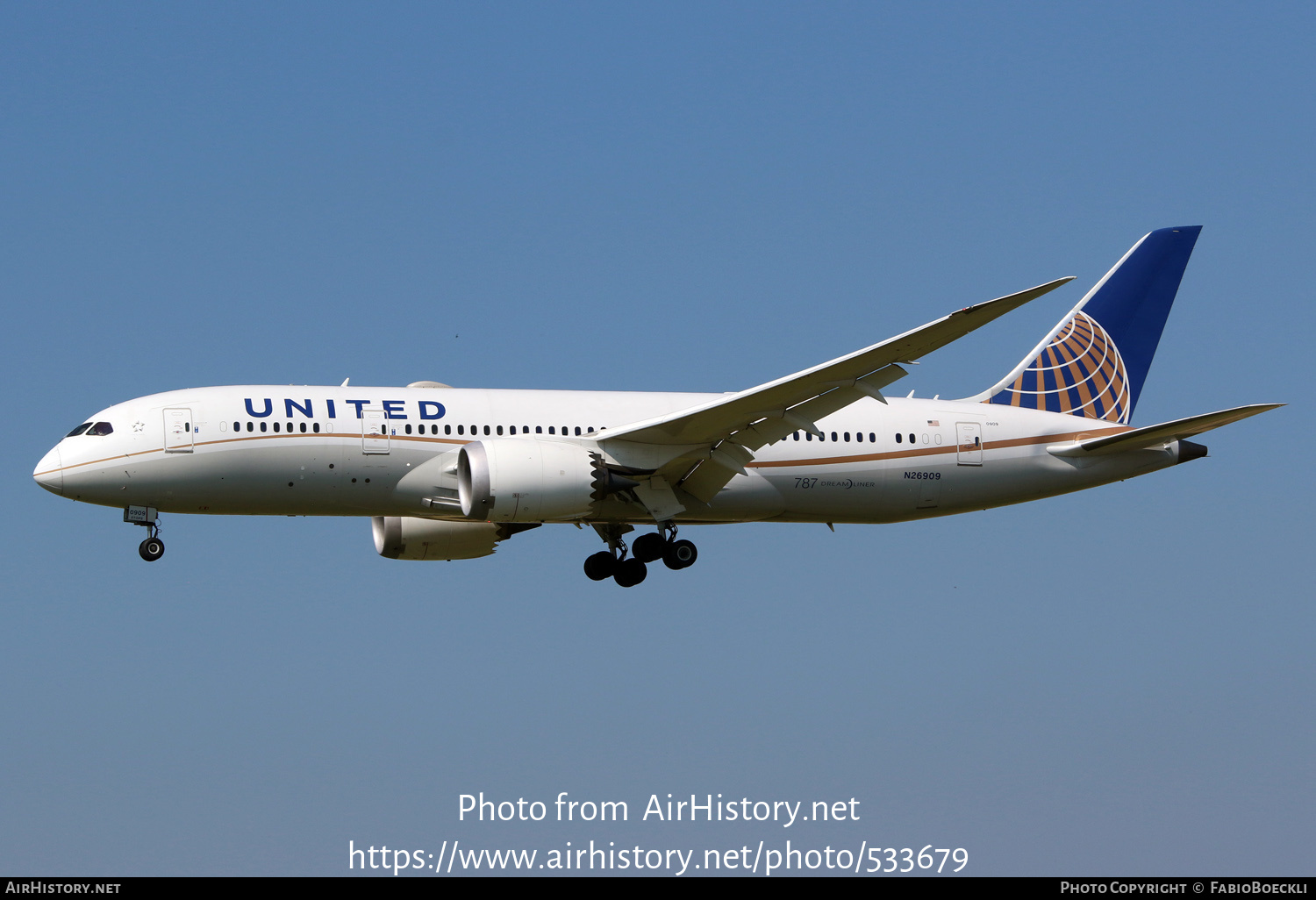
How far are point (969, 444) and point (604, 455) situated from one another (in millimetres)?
8893

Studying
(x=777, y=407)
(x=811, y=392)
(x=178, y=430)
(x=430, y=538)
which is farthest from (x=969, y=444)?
(x=178, y=430)

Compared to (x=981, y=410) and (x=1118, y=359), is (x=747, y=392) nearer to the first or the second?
(x=981, y=410)

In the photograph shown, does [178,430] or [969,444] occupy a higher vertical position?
[969,444]

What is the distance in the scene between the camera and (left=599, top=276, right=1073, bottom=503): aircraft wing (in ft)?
93.6

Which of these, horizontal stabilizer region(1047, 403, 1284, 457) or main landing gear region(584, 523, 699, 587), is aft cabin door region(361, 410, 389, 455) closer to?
main landing gear region(584, 523, 699, 587)

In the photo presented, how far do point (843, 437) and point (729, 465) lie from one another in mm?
3436

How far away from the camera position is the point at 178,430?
106 ft

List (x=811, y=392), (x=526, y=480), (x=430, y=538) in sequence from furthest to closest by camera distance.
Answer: (x=430, y=538)
(x=526, y=480)
(x=811, y=392)

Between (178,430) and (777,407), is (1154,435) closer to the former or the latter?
(777,407)

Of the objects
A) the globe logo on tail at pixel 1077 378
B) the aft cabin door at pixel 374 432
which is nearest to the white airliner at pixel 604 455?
the aft cabin door at pixel 374 432

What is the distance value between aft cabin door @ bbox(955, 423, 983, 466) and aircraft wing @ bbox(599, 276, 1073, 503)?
5341 mm

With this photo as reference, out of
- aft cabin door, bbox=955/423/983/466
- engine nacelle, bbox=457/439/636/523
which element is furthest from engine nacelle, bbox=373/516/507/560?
aft cabin door, bbox=955/423/983/466

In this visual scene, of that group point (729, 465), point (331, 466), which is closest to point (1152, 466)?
point (729, 465)
